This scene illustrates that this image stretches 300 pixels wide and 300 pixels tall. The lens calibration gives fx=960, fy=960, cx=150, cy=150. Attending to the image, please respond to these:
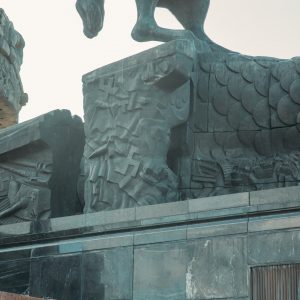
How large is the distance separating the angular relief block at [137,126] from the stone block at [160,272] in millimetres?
807

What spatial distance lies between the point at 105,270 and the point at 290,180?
2273mm

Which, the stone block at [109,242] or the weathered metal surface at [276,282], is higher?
the stone block at [109,242]

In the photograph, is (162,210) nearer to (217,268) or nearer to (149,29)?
(217,268)

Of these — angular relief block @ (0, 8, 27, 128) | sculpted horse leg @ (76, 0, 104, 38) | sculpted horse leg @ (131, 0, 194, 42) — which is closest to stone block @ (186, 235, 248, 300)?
sculpted horse leg @ (131, 0, 194, 42)

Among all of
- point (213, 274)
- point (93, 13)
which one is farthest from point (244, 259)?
point (93, 13)

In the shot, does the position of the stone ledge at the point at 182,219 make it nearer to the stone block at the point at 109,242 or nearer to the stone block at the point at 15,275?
the stone block at the point at 109,242

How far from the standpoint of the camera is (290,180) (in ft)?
34.9

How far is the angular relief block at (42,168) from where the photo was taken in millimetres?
11844

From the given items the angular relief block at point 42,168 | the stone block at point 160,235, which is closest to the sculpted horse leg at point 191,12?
the angular relief block at point 42,168

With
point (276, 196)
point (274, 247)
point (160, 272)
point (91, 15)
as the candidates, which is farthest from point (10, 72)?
point (274, 247)

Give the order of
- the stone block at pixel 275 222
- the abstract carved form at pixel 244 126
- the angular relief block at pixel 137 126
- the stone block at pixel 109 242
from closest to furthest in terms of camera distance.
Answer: the stone block at pixel 275 222
the stone block at pixel 109 242
the angular relief block at pixel 137 126
the abstract carved form at pixel 244 126

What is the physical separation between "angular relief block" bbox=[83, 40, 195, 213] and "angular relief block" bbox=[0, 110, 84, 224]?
643 millimetres

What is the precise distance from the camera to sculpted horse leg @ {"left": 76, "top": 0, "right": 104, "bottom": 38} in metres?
12.2

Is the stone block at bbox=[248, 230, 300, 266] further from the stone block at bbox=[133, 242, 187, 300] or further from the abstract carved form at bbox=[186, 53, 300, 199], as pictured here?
the abstract carved form at bbox=[186, 53, 300, 199]
